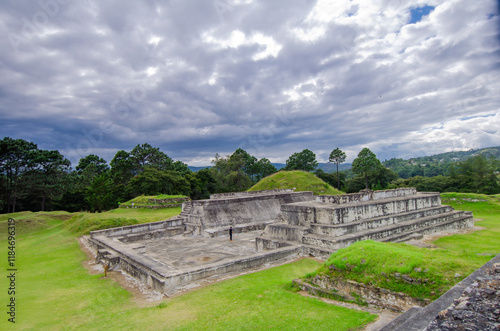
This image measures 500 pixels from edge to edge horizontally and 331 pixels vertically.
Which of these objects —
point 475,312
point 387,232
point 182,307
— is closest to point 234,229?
point 387,232

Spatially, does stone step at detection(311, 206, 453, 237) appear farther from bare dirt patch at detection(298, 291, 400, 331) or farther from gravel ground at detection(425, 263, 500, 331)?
gravel ground at detection(425, 263, 500, 331)

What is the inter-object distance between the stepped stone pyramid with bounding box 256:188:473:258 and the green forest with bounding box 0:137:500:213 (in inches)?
772

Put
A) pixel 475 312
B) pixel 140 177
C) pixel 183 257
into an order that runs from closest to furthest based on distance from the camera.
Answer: pixel 475 312
pixel 183 257
pixel 140 177

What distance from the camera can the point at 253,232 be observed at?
15234mm

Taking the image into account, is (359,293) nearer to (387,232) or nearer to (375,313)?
(375,313)

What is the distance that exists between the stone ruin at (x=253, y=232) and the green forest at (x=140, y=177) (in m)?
13.9

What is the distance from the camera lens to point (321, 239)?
9.89 metres

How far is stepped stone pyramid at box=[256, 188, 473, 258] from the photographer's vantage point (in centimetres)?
1017

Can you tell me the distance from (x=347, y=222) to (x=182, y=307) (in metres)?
7.34

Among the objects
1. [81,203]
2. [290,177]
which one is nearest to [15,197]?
[81,203]

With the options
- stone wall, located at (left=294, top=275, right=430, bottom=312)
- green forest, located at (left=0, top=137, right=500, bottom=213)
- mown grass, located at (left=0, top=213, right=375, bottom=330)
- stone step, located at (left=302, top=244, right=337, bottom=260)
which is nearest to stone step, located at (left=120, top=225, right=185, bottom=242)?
mown grass, located at (left=0, top=213, right=375, bottom=330)

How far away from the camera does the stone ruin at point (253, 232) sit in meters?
8.54

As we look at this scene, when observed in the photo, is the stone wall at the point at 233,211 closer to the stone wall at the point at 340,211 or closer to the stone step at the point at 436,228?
the stone wall at the point at 340,211

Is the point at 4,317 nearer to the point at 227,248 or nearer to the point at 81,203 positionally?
the point at 227,248
